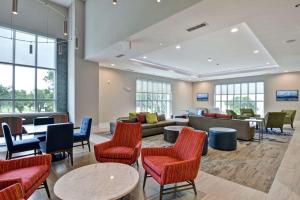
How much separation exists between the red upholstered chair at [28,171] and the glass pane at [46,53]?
18.8 ft

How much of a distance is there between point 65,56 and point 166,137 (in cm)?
551

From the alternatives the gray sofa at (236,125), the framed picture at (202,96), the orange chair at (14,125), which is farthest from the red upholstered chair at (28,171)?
the framed picture at (202,96)

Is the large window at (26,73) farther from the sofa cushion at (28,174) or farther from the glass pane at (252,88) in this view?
the glass pane at (252,88)

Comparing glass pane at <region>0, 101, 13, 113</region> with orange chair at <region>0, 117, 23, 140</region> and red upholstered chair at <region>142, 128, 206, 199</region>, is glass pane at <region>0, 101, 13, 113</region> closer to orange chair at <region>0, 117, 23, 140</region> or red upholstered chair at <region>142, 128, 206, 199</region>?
orange chair at <region>0, 117, 23, 140</region>

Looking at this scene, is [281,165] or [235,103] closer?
[281,165]

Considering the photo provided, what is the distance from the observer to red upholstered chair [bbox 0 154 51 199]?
2.06 meters

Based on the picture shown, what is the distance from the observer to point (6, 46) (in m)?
6.22

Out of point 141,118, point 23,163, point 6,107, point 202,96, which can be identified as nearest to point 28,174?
point 23,163

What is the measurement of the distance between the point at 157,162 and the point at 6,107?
254 inches

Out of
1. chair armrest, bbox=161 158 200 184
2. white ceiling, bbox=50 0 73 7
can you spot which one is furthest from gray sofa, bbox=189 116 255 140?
white ceiling, bbox=50 0 73 7

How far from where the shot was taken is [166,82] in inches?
509

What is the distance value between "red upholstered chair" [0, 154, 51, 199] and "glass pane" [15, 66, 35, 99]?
5205 millimetres

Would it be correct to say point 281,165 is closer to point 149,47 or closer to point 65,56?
point 149,47

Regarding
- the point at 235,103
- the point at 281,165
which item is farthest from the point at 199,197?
the point at 235,103
